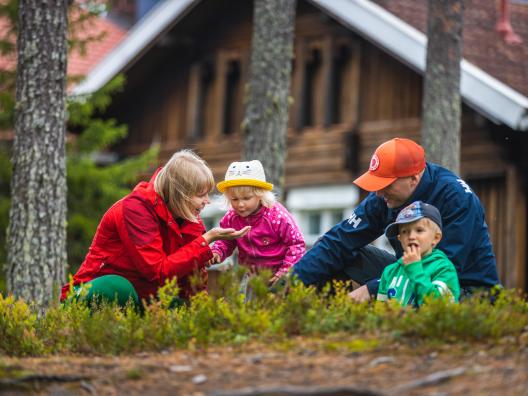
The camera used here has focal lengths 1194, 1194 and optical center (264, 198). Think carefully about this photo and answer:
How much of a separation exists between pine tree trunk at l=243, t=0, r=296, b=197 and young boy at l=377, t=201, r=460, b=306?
5415 millimetres

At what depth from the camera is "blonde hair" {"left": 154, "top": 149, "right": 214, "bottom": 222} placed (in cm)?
716

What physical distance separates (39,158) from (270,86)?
12.2 ft

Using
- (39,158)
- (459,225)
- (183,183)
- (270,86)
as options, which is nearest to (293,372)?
(459,225)

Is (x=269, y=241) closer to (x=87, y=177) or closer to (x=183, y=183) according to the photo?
(x=183, y=183)

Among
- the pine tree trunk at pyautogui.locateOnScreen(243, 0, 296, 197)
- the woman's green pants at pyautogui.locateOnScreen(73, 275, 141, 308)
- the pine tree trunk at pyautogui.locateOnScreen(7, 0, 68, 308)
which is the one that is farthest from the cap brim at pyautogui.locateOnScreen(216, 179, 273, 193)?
the pine tree trunk at pyautogui.locateOnScreen(243, 0, 296, 197)

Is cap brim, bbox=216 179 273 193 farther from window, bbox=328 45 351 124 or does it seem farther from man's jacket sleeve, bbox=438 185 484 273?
window, bbox=328 45 351 124

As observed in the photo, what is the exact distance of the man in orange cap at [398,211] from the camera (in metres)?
6.72

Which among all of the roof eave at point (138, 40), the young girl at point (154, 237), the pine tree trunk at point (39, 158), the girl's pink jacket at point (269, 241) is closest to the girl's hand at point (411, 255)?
the young girl at point (154, 237)

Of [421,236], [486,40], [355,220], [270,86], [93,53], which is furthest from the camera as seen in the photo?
[93,53]

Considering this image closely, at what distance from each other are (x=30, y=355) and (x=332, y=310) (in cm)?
152

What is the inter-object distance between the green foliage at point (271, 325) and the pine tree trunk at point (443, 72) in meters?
6.29

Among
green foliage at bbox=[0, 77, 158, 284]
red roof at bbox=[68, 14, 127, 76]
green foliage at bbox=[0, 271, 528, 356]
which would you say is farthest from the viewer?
red roof at bbox=[68, 14, 127, 76]

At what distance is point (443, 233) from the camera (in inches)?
263

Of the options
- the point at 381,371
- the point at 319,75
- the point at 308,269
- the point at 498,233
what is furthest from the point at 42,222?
the point at 319,75
